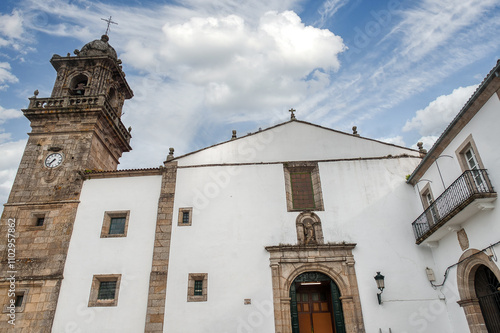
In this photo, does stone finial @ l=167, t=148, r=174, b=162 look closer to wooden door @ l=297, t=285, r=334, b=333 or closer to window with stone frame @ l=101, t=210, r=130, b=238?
window with stone frame @ l=101, t=210, r=130, b=238

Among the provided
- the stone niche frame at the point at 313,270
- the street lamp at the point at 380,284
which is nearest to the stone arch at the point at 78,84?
the stone niche frame at the point at 313,270

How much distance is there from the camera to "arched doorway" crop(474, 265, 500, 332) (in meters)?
9.45

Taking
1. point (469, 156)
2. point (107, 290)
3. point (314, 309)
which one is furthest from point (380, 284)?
point (107, 290)

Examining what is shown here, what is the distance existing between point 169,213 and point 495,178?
10115mm

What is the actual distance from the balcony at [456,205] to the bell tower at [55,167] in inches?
489

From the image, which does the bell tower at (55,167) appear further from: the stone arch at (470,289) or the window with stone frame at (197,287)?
the stone arch at (470,289)

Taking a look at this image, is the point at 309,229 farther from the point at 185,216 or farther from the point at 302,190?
the point at 185,216

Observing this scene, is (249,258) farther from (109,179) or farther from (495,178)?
(495,178)

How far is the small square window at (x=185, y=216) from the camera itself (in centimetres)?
1280

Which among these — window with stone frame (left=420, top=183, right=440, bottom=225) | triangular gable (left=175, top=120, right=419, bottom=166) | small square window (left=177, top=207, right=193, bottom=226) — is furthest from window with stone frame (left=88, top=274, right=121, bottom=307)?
window with stone frame (left=420, top=183, right=440, bottom=225)

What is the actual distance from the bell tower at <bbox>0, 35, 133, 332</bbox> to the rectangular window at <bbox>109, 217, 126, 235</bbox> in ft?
4.76

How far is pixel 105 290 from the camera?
472 inches

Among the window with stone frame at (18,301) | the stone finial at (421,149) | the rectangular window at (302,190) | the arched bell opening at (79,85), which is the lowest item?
the window with stone frame at (18,301)

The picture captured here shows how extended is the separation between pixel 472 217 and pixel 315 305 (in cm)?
587
